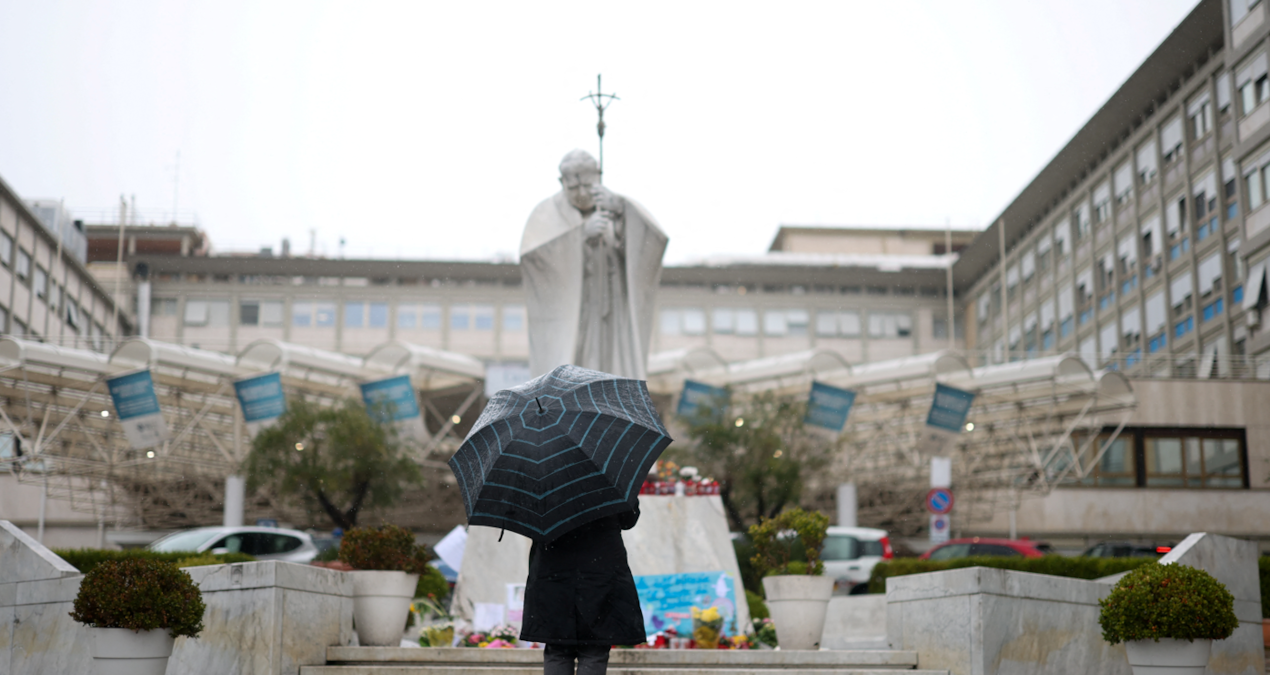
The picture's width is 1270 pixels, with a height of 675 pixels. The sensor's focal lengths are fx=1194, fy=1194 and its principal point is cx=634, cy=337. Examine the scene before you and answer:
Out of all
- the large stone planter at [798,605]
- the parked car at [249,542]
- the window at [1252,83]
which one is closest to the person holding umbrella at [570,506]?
the large stone planter at [798,605]

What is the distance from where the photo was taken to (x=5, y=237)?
45406mm

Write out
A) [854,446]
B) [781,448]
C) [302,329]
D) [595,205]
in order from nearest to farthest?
[595,205]
[781,448]
[854,446]
[302,329]

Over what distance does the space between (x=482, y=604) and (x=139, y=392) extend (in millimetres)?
20672

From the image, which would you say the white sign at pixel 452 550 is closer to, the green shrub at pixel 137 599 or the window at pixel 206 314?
the green shrub at pixel 137 599

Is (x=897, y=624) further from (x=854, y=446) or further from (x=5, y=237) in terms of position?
(x=5, y=237)

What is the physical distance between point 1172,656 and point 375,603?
580cm

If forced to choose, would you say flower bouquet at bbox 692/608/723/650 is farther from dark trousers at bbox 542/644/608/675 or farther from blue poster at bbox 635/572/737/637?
dark trousers at bbox 542/644/608/675

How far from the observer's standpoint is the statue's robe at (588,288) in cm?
1205

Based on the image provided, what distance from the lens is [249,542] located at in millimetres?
21703

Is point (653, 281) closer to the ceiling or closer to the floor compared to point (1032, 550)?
closer to the ceiling

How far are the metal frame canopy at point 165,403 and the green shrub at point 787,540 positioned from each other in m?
22.3

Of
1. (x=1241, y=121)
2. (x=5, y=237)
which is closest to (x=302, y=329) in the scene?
(x=5, y=237)

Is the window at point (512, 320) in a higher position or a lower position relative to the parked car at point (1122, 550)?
higher

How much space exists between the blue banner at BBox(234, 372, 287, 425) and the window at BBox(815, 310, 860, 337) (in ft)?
126
